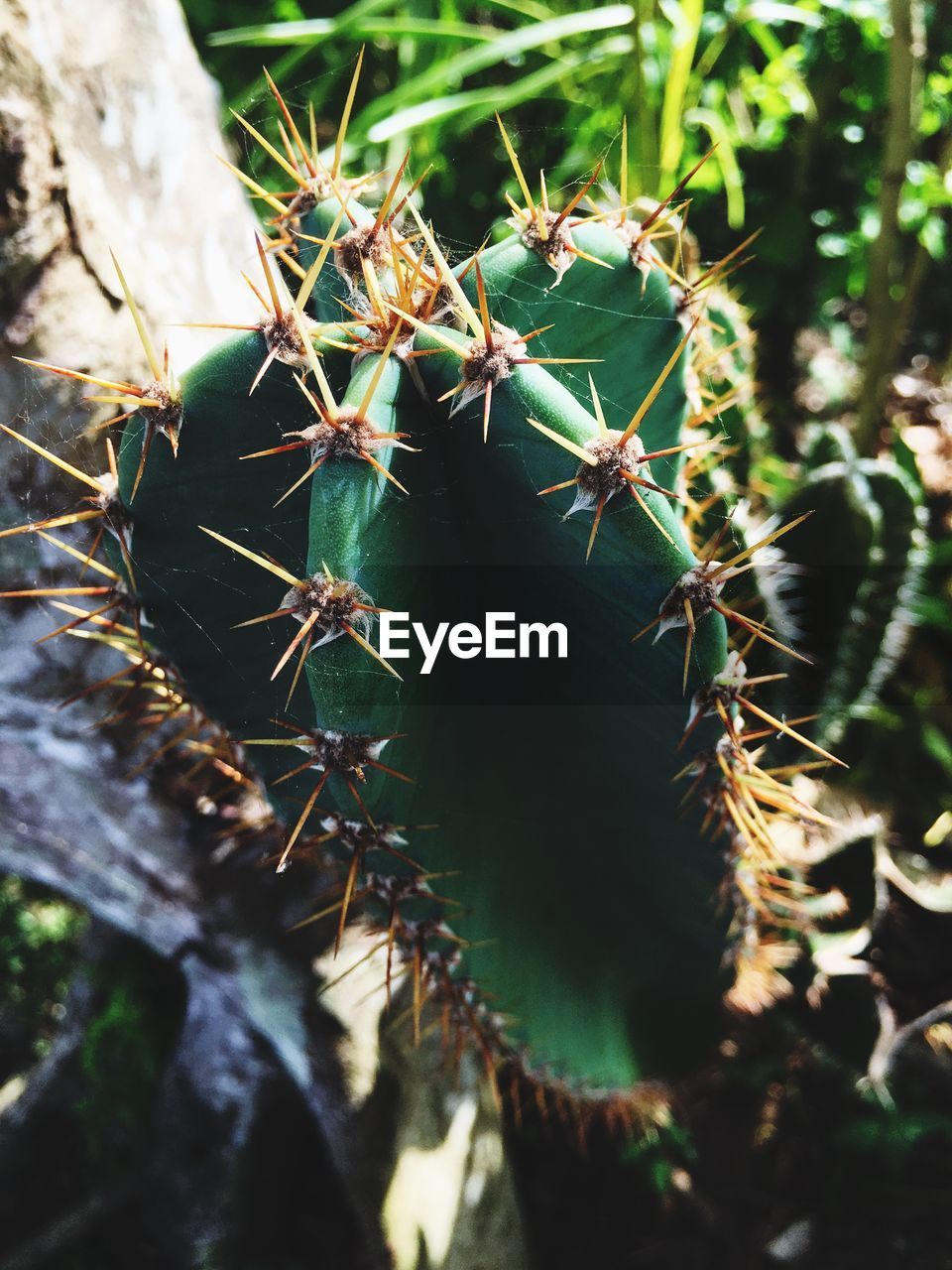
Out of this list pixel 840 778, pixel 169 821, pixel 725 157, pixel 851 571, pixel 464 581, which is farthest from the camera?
pixel 725 157

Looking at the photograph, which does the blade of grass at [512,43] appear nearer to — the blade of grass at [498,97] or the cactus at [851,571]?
the blade of grass at [498,97]

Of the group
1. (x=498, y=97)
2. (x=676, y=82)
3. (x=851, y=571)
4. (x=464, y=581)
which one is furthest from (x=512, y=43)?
(x=464, y=581)

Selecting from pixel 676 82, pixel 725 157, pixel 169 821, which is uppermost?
pixel 676 82

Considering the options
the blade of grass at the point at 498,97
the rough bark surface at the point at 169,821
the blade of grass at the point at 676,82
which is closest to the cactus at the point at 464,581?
the rough bark surface at the point at 169,821

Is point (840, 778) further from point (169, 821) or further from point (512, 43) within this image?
point (512, 43)

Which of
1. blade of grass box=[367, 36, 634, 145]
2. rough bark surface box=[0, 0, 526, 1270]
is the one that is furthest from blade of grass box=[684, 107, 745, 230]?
rough bark surface box=[0, 0, 526, 1270]

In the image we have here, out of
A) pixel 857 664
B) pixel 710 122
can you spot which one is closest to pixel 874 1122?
pixel 857 664

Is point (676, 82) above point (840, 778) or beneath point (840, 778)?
above

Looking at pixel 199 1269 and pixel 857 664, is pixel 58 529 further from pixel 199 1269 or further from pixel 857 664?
pixel 857 664
